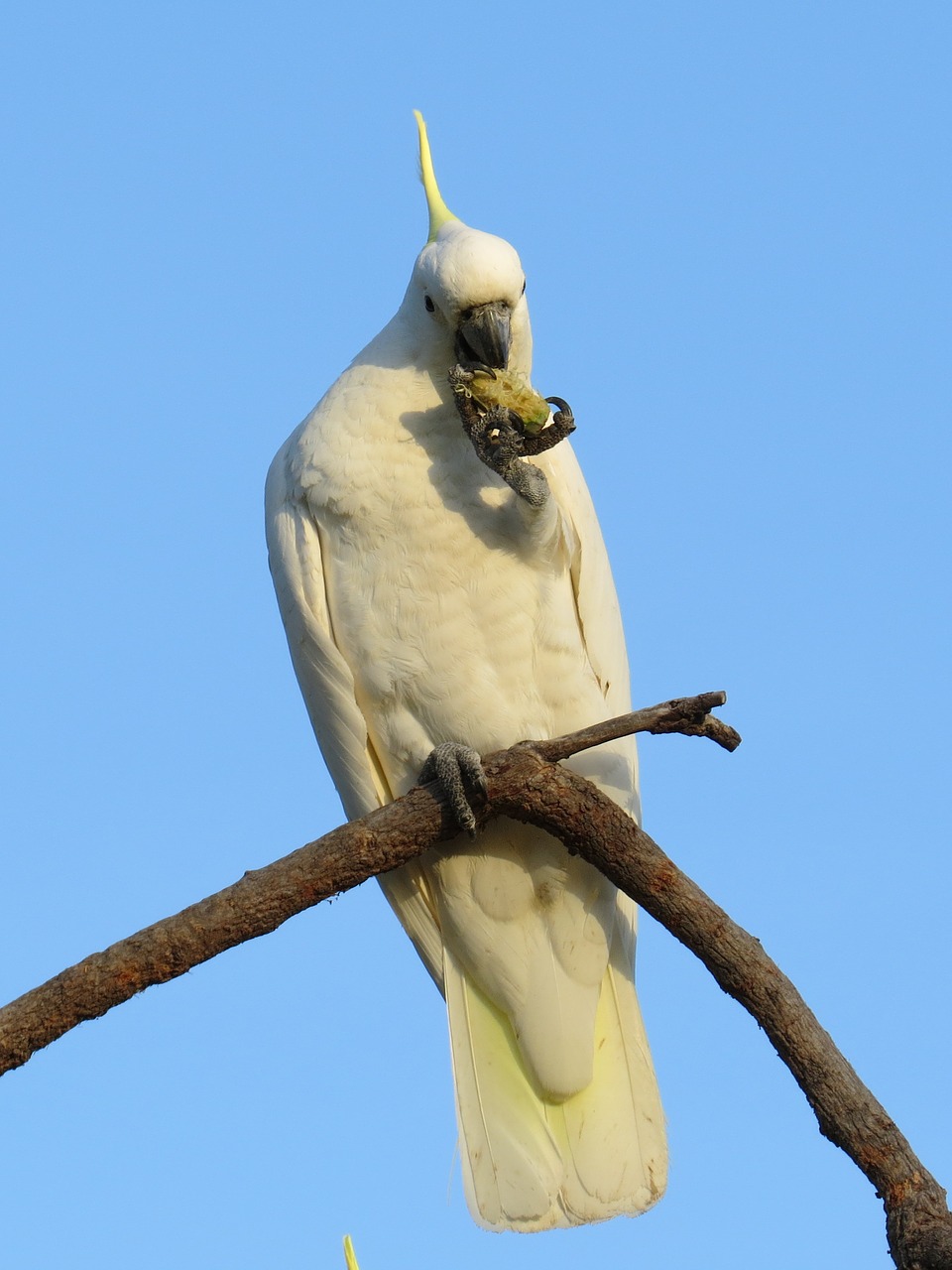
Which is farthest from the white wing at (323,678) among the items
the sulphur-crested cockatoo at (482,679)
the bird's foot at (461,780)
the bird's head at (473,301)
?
the bird's head at (473,301)

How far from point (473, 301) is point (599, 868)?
5.50ft

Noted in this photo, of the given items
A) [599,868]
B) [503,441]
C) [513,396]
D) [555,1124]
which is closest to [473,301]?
[513,396]

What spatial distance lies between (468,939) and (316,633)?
105cm

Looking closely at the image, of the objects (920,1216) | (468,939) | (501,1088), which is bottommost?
(920,1216)

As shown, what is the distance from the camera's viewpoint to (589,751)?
4734mm

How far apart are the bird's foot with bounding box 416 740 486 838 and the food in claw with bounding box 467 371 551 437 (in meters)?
0.92

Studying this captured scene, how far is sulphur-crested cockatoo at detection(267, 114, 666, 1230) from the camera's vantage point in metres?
4.57

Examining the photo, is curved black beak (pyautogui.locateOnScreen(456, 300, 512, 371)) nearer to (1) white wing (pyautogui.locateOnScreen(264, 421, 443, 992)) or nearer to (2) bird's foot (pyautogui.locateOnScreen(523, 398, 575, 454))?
(2) bird's foot (pyautogui.locateOnScreen(523, 398, 575, 454))

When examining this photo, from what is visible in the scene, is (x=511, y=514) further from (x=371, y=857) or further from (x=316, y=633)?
(x=371, y=857)

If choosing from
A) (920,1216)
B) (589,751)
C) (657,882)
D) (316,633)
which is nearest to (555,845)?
(589,751)

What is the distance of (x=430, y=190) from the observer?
5.42 metres

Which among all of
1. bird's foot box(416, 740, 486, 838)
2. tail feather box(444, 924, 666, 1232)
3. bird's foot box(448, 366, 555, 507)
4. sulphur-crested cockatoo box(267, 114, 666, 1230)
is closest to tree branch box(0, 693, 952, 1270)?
bird's foot box(416, 740, 486, 838)

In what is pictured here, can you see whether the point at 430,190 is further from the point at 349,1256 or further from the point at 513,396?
the point at 349,1256

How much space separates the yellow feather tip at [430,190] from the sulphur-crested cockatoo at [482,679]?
0.50 metres
